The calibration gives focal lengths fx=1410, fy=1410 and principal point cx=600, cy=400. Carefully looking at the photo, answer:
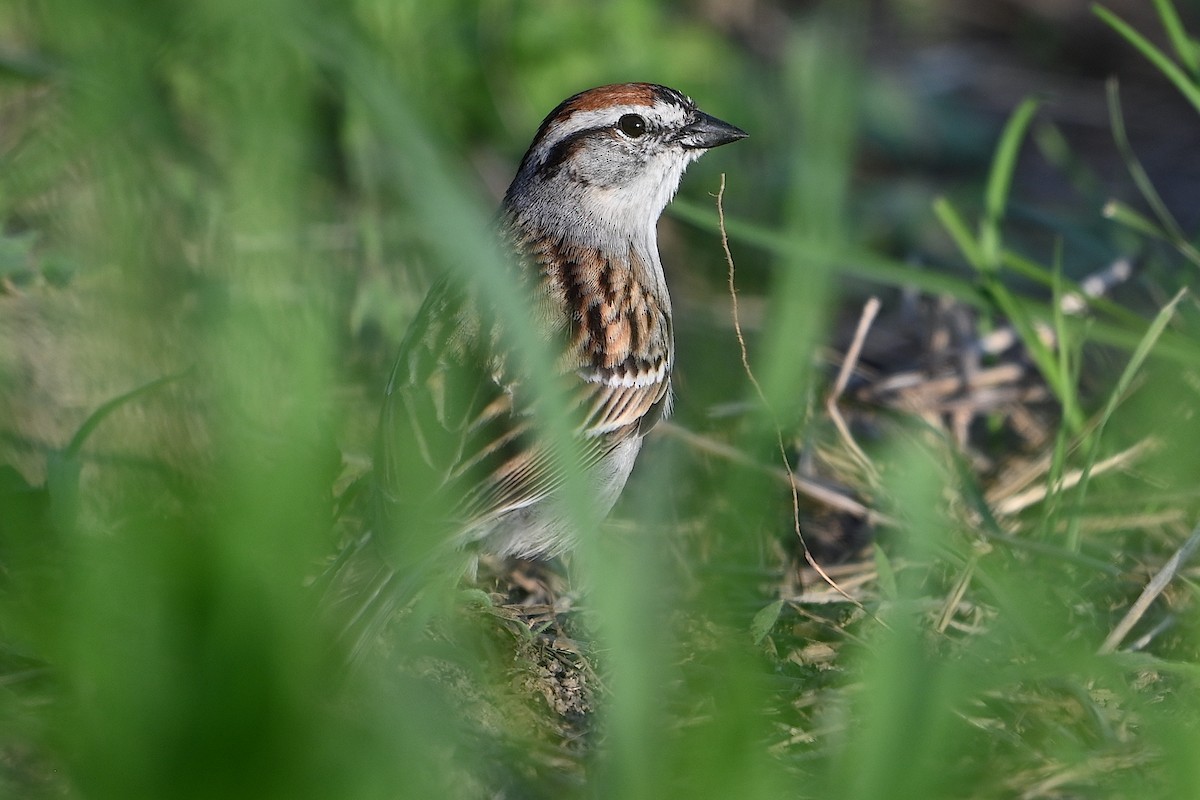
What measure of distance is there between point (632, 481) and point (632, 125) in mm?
1002

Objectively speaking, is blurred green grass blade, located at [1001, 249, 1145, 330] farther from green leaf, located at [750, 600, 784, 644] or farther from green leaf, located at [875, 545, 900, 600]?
green leaf, located at [750, 600, 784, 644]

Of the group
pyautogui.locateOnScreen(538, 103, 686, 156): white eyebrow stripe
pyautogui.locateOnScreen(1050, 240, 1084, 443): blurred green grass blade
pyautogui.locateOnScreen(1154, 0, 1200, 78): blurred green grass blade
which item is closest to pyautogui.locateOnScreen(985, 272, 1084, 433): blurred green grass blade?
pyautogui.locateOnScreen(1050, 240, 1084, 443): blurred green grass blade

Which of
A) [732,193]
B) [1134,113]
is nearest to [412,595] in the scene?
[732,193]

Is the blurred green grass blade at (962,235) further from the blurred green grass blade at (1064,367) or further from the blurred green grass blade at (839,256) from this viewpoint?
the blurred green grass blade at (1064,367)

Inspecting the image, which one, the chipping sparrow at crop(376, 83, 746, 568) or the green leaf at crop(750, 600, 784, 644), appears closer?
the green leaf at crop(750, 600, 784, 644)

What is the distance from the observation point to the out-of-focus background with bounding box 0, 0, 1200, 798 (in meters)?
1.89

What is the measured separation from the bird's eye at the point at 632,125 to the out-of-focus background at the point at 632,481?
0.95 feet

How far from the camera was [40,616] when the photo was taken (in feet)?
6.53

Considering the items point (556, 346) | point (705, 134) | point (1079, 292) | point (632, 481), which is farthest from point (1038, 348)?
point (556, 346)

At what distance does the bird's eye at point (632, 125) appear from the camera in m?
3.88

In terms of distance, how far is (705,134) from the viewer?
3.89 m

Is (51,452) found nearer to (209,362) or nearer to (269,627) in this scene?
(209,362)

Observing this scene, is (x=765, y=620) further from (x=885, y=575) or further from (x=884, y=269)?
(x=884, y=269)

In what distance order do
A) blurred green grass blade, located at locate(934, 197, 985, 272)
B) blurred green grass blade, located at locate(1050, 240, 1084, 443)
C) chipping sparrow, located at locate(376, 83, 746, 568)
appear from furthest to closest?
blurred green grass blade, located at locate(934, 197, 985, 272) < blurred green grass blade, located at locate(1050, 240, 1084, 443) < chipping sparrow, located at locate(376, 83, 746, 568)
